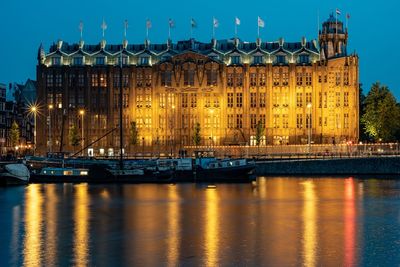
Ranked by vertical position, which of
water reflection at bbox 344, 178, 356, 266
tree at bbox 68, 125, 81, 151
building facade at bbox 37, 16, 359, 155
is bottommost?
water reflection at bbox 344, 178, 356, 266

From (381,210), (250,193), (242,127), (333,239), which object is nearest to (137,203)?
(250,193)

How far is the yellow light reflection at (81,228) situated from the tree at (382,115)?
228 feet

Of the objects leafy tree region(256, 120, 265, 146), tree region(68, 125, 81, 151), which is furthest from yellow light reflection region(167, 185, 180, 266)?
tree region(68, 125, 81, 151)

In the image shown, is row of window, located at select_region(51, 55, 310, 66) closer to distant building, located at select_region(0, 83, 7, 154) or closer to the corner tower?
the corner tower

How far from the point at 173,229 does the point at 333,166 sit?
65983 millimetres

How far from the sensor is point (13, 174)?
85.0m

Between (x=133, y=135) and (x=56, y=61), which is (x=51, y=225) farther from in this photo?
(x=56, y=61)

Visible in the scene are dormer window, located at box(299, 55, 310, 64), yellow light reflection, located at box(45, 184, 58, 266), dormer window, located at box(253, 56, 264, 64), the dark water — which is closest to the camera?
the dark water

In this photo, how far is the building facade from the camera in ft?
473

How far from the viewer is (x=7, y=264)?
33844 mm

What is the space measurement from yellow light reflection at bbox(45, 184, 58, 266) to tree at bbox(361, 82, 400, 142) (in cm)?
6868

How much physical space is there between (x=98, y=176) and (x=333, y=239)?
51536 millimetres

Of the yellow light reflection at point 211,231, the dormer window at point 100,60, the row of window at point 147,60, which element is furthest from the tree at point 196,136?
the yellow light reflection at point 211,231

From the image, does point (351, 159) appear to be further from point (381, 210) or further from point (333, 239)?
point (333, 239)
